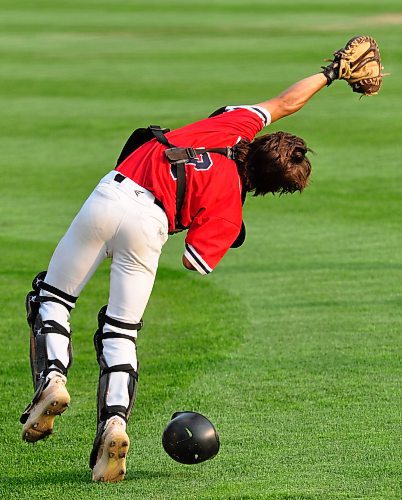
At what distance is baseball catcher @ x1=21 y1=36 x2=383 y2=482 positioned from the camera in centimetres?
718

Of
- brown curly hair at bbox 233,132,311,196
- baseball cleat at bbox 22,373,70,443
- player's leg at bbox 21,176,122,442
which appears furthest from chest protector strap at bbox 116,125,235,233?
baseball cleat at bbox 22,373,70,443

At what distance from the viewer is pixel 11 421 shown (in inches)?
342

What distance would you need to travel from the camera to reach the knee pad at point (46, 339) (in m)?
7.41

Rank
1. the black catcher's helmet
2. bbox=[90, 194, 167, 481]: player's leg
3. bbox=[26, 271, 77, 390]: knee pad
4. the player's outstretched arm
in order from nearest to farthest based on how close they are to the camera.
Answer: the black catcher's helmet
bbox=[90, 194, 167, 481]: player's leg
bbox=[26, 271, 77, 390]: knee pad
the player's outstretched arm

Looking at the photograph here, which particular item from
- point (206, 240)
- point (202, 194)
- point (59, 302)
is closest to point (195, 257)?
point (206, 240)

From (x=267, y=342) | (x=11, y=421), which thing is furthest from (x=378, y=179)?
(x=11, y=421)

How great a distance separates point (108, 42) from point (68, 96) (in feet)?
32.7

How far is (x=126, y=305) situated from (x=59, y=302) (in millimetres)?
507

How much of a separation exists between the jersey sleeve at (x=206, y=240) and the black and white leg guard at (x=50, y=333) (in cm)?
80

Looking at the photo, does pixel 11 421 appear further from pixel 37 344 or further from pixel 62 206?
pixel 62 206

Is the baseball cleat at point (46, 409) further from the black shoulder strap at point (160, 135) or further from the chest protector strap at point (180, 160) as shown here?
the black shoulder strap at point (160, 135)

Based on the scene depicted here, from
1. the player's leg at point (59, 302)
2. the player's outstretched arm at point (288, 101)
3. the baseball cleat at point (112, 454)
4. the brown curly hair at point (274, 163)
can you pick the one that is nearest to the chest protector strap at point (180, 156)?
the brown curly hair at point (274, 163)

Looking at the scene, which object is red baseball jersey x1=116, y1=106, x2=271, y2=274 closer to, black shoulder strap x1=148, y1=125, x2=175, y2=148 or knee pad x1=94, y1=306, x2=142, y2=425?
black shoulder strap x1=148, y1=125, x2=175, y2=148

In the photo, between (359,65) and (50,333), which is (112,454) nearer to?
(50,333)
